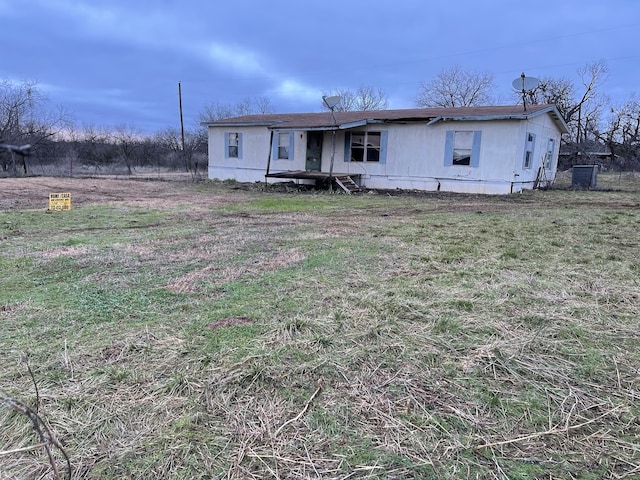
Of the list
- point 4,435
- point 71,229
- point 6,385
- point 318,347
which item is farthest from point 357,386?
point 71,229

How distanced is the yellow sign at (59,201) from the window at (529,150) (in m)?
12.8

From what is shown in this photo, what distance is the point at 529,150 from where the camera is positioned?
13.5 meters

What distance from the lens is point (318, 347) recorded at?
2.45m

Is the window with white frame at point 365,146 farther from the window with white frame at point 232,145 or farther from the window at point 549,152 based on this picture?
the window at point 549,152

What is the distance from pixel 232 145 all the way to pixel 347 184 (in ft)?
21.1

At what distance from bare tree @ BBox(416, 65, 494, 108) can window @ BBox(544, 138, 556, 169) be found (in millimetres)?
22131

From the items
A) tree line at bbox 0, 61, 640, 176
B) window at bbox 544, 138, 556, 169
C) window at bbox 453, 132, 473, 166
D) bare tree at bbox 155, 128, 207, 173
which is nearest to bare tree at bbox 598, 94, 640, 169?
tree line at bbox 0, 61, 640, 176

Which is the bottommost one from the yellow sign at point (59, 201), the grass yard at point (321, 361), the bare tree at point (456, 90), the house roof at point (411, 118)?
the grass yard at point (321, 361)

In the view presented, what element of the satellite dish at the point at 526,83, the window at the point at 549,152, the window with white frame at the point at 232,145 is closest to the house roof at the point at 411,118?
the window with white frame at the point at 232,145

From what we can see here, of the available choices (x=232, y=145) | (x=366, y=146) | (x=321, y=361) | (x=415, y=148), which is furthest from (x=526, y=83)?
(x=321, y=361)

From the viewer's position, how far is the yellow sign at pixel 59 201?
8469mm

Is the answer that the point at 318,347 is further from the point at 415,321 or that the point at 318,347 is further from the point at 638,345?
the point at 638,345

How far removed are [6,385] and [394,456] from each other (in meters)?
1.87

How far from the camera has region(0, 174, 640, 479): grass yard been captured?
1.60 m
